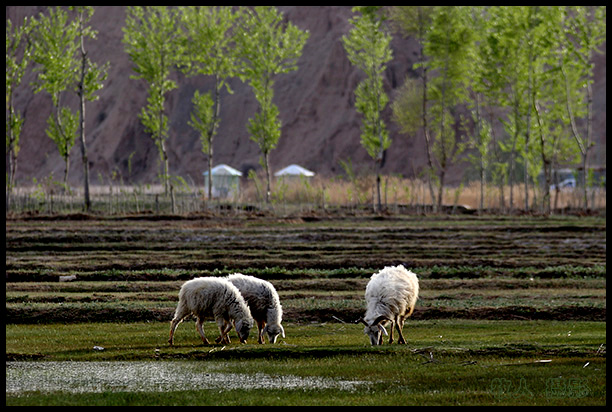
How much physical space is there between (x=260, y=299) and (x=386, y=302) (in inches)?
103

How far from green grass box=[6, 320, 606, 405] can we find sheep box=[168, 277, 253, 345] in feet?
1.63

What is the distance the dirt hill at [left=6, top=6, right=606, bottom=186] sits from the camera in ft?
346

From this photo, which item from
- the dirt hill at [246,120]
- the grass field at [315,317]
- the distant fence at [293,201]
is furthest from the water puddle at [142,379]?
the dirt hill at [246,120]

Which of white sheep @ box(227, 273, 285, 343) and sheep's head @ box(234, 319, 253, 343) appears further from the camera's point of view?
white sheep @ box(227, 273, 285, 343)

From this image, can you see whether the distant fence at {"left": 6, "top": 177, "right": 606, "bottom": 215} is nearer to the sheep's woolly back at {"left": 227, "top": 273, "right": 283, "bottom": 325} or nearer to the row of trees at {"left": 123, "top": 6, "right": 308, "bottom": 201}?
the row of trees at {"left": 123, "top": 6, "right": 308, "bottom": 201}

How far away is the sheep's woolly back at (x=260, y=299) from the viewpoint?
17.4 m

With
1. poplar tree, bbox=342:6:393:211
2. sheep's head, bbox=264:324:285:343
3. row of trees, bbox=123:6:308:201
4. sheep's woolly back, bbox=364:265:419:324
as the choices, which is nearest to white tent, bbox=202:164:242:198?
row of trees, bbox=123:6:308:201

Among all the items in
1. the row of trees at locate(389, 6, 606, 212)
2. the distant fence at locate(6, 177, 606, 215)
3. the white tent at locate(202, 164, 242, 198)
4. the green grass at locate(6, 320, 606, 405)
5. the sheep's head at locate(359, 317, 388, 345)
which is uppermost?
the row of trees at locate(389, 6, 606, 212)

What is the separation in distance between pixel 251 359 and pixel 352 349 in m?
1.93

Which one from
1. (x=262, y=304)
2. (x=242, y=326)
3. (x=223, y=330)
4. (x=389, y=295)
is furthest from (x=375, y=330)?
(x=223, y=330)

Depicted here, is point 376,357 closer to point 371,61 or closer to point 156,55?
point 371,61

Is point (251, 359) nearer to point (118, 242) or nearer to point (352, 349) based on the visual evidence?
point (352, 349)

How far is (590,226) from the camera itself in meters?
44.6

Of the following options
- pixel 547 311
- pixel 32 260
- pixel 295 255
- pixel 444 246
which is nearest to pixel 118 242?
pixel 32 260
